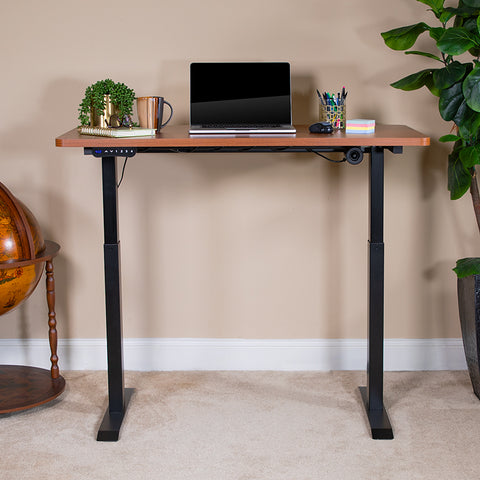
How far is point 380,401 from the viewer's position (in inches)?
109

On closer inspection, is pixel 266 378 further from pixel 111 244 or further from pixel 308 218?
pixel 111 244

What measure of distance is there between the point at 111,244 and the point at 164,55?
2.97ft

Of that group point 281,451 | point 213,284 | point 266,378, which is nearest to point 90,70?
point 213,284

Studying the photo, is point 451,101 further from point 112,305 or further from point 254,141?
point 112,305

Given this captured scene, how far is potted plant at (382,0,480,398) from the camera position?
2559 millimetres

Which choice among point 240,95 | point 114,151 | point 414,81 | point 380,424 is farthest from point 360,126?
point 380,424

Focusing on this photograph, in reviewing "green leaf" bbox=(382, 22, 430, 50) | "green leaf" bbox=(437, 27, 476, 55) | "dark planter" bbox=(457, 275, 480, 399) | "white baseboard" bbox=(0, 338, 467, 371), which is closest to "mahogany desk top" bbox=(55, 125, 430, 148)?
"green leaf" bbox=(437, 27, 476, 55)

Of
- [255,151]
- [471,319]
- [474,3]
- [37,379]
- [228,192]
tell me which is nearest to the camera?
[474,3]

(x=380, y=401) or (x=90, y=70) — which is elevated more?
(x=90, y=70)

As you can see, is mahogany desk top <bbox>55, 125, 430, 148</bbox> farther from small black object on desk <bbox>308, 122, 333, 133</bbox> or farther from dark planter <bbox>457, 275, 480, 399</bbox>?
dark planter <bbox>457, 275, 480, 399</bbox>

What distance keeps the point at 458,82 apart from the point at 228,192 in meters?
1.05

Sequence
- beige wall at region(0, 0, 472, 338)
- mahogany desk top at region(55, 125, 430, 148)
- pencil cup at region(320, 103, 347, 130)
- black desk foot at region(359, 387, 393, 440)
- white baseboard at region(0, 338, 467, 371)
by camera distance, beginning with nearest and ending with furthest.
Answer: mahogany desk top at region(55, 125, 430, 148)
black desk foot at region(359, 387, 393, 440)
pencil cup at region(320, 103, 347, 130)
beige wall at region(0, 0, 472, 338)
white baseboard at region(0, 338, 467, 371)

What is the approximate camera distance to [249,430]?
2684mm

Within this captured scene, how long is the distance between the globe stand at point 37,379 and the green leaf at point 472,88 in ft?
5.47
